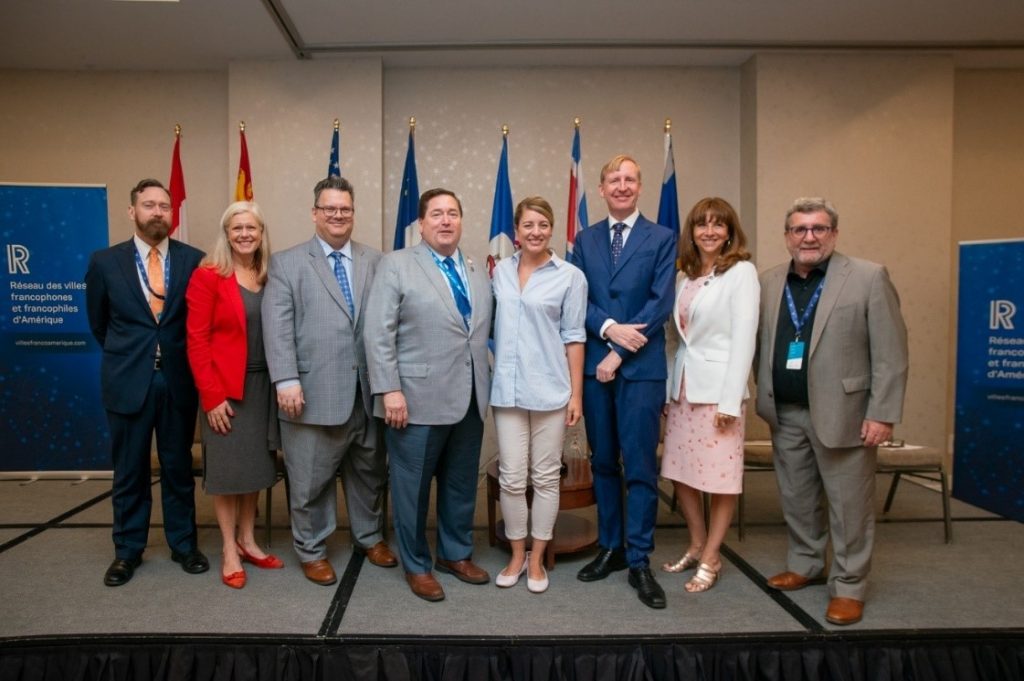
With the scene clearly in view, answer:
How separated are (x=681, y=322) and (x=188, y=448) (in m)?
2.22

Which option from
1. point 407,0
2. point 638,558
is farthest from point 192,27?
point 638,558

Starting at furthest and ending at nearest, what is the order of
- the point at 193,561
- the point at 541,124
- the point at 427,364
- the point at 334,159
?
1. the point at 541,124
2. the point at 334,159
3. the point at 193,561
4. the point at 427,364

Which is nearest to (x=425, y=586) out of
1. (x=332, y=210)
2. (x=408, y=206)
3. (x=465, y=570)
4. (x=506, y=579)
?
(x=465, y=570)

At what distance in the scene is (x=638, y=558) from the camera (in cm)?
299

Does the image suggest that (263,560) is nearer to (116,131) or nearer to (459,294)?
(459,294)

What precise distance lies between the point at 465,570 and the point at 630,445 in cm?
88

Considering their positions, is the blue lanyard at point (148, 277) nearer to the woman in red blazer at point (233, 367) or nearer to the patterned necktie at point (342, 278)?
the woman in red blazer at point (233, 367)

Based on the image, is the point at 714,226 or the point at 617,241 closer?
the point at 714,226

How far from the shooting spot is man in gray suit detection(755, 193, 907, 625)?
2688 mm

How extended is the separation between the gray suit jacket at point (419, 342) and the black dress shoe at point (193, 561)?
1101mm

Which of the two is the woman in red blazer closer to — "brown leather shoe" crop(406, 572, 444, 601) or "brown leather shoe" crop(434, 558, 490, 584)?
"brown leather shoe" crop(406, 572, 444, 601)

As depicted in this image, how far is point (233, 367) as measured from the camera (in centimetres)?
296

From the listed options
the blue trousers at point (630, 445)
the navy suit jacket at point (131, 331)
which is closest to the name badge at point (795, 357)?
the blue trousers at point (630, 445)

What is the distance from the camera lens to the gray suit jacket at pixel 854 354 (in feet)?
8.75
